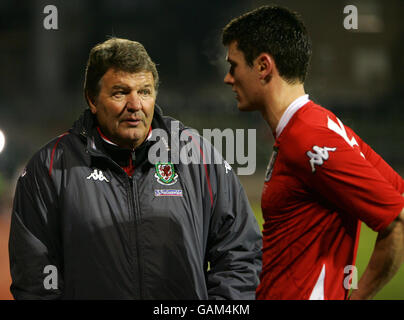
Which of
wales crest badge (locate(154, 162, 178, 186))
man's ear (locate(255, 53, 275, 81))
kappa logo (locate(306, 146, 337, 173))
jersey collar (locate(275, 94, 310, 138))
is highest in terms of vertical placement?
man's ear (locate(255, 53, 275, 81))

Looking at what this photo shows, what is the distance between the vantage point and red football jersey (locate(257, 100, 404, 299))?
2.00m

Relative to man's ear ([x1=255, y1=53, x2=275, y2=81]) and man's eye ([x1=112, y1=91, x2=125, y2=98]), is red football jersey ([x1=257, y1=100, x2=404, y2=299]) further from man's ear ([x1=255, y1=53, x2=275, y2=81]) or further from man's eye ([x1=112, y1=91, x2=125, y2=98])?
man's eye ([x1=112, y1=91, x2=125, y2=98])

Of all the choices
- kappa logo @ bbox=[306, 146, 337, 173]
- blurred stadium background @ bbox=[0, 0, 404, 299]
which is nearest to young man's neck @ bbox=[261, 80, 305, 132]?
kappa logo @ bbox=[306, 146, 337, 173]

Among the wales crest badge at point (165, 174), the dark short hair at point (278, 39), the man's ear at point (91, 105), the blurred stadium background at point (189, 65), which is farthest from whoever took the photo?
the blurred stadium background at point (189, 65)

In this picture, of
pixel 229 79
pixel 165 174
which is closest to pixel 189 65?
pixel 229 79

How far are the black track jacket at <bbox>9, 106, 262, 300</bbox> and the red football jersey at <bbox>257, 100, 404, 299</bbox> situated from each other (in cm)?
12

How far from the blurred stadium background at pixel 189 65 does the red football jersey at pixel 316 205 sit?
491 inches

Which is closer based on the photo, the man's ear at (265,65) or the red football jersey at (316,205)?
the red football jersey at (316,205)

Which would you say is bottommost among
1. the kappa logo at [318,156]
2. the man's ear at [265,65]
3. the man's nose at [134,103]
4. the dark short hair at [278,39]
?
the kappa logo at [318,156]

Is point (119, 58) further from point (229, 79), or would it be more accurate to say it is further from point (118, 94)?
point (229, 79)

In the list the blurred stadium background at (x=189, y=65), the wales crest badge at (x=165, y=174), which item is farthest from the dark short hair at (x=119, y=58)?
the blurred stadium background at (x=189, y=65)

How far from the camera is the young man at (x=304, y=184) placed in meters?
2.00

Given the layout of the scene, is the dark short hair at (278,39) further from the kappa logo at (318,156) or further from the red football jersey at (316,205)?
Answer: the kappa logo at (318,156)

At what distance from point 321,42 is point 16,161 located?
26.0 metres
